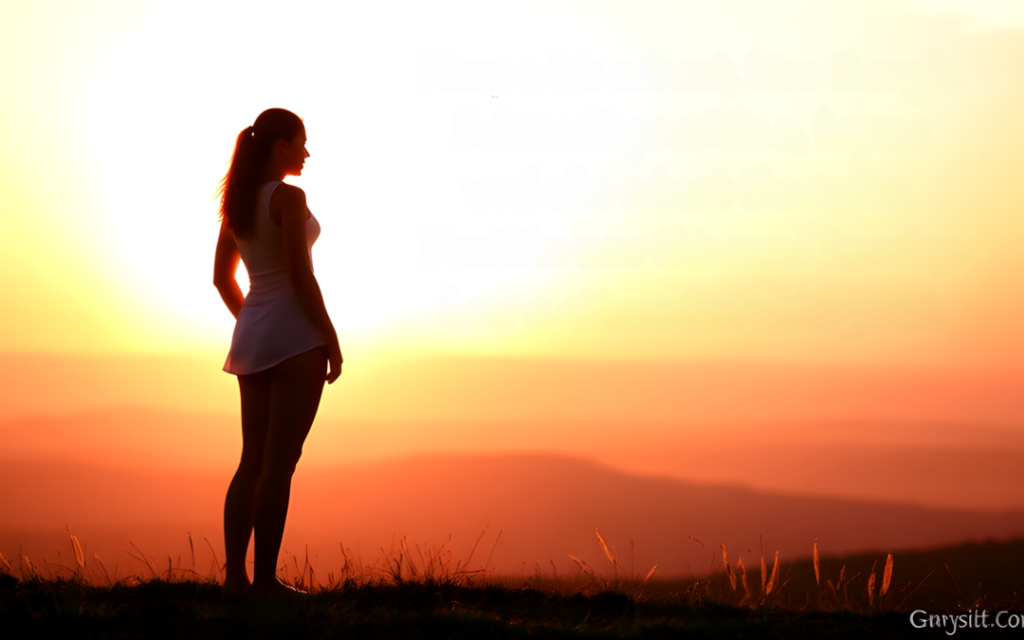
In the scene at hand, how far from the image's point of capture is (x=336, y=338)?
4230mm

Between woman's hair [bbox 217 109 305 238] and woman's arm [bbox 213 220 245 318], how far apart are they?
236 mm

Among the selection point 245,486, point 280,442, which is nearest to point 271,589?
point 245,486

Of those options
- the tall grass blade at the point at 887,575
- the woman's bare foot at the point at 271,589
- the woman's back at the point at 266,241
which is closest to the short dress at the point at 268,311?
the woman's back at the point at 266,241

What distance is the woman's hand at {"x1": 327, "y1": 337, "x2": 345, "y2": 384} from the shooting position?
13.8 feet

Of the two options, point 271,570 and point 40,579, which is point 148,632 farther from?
point 40,579

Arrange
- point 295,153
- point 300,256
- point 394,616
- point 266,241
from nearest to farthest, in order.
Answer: point 394,616 < point 300,256 < point 266,241 < point 295,153

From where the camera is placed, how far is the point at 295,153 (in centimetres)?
437

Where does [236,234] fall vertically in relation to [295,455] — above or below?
above

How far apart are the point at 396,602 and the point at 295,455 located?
0.96 metres

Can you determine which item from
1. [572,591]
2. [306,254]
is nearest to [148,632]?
[306,254]

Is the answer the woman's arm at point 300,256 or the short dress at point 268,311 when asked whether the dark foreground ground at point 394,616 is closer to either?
the short dress at point 268,311

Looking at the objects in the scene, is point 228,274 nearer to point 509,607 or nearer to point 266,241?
point 266,241

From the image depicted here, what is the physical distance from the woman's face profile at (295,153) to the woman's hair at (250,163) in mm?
26

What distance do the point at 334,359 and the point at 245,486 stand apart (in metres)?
0.83
